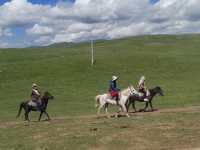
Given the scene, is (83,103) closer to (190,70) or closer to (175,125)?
(175,125)

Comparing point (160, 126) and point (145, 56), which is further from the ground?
point (145, 56)

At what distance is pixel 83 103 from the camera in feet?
143

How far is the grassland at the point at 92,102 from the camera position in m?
20.5

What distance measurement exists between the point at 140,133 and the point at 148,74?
145ft

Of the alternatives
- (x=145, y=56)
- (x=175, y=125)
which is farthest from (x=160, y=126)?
(x=145, y=56)

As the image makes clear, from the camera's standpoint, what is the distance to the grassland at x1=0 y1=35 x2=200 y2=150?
20.5m

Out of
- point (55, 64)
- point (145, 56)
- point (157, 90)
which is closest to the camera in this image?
point (157, 90)

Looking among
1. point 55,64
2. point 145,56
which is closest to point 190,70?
point 145,56

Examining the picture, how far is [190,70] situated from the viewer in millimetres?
68312

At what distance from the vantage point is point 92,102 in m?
44.1

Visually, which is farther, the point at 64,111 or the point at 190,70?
the point at 190,70

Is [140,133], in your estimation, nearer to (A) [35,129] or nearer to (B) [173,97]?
(A) [35,129]

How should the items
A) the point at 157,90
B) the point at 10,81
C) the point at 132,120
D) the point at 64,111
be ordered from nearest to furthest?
1. the point at 132,120
2. the point at 157,90
3. the point at 64,111
4. the point at 10,81

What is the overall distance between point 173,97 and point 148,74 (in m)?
20.1
